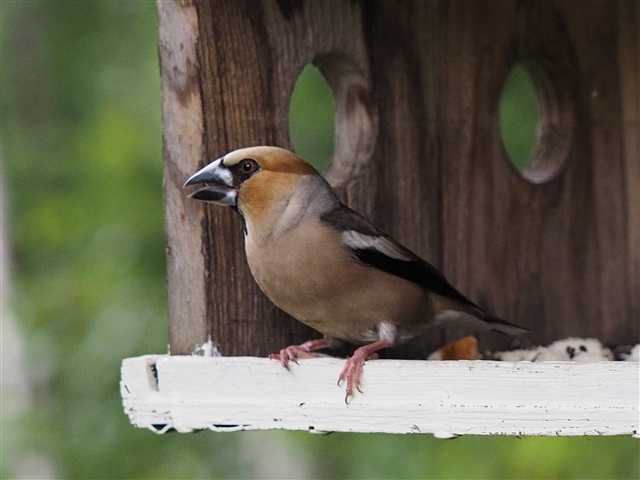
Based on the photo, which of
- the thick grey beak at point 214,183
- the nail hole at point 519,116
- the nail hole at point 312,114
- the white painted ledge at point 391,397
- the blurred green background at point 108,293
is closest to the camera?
the white painted ledge at point 391,397

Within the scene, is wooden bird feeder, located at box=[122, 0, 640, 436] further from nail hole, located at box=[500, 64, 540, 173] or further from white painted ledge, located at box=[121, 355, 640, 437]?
nail hole, located at box=[500, 64, 540, 173]

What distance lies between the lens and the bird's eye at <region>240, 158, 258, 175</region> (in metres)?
3.11

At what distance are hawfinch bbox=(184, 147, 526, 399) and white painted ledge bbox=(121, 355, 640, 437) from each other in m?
0.23

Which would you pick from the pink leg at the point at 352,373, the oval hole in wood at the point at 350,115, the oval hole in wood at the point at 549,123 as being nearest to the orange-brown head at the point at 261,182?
the oval hole in wood at the point at 350,115

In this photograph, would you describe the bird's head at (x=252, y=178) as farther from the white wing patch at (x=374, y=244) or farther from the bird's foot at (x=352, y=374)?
the bird's foot at (x=352, y=374)

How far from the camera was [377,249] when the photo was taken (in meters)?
3.19

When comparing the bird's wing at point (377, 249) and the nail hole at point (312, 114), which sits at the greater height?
the nail hole at point (312, 114)

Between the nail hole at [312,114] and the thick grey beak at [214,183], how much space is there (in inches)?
96.9

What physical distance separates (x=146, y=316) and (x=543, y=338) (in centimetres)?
210

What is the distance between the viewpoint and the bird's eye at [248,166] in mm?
3113

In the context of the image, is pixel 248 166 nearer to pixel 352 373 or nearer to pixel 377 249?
pixel 377 249

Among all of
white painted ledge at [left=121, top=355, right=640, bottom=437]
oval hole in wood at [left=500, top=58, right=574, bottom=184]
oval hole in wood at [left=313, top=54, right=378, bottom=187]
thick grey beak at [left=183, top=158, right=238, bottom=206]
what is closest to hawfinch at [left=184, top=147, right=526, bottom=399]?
thick grey beak at [left=183, top=158, right=238, bottom=206]

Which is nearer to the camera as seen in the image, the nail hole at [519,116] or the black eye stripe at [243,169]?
the black eye stripe at [243,169]

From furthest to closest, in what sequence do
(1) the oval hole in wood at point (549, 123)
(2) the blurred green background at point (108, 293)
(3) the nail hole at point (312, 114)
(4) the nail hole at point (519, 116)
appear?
(3) the nail hole at point (312, 114) < (4) the nail hole at point (519, 116) < (2) the blurred green background at point (108, 293) < (1) the oval hole in wood at point (549, 123)
